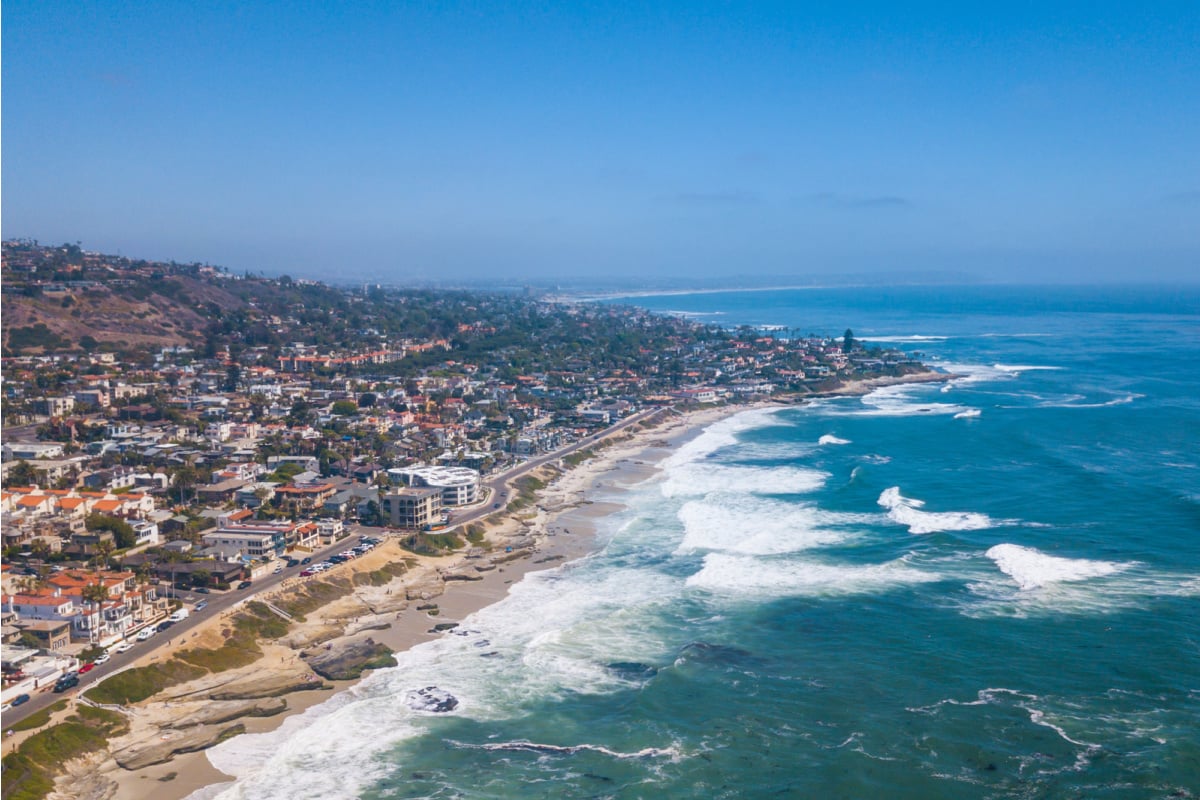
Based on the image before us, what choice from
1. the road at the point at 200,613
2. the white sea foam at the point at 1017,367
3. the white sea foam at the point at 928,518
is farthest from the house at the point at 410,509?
the white sea foam at the point at 1017,367

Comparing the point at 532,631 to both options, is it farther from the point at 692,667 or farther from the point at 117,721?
the point at 117,721

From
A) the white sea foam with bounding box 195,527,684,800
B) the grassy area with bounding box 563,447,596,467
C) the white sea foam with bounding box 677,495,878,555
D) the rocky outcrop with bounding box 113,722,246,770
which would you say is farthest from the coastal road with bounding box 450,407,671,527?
the rocky outcrop with bounding box 113,722,246,770

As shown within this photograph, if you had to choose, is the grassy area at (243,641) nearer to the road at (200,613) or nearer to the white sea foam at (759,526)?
the road at (200,613)

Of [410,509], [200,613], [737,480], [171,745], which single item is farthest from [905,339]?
[171,745]

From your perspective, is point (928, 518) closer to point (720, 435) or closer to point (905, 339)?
point (720, 435)

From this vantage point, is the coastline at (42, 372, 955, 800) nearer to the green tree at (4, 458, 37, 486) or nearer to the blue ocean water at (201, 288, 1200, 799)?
the blue ocean water at (201, 288, 1200, 799)
